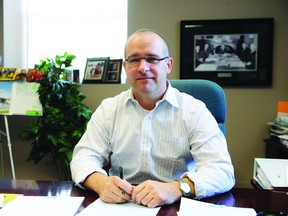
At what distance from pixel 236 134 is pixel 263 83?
0.56 m

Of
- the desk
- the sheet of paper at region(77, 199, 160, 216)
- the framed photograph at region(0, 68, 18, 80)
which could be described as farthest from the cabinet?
the framed photograph at region(0, 68, 18, 80)

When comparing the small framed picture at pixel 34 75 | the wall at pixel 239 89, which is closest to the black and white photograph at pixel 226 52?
the wall at pixel 239 89

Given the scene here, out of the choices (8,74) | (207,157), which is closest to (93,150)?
(207,157)

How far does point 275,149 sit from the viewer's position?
2381 millimetres

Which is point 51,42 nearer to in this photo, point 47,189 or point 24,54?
point 24,54

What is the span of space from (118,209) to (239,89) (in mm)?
2233

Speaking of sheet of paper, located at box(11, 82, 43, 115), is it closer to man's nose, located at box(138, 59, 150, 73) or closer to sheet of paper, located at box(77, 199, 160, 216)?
man's nose, located at box(138, 59, 150, 73)

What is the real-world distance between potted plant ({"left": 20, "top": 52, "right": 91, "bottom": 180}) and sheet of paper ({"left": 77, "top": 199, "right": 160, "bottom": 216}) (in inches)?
67.6

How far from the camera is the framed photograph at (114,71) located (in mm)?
2822

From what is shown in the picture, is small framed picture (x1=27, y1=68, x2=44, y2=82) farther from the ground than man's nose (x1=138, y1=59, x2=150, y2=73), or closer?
closer

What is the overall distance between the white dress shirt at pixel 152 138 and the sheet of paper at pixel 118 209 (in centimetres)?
31

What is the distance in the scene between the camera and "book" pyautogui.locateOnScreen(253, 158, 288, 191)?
1056mm

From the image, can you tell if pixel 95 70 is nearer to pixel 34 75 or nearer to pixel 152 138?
pixel 34 75

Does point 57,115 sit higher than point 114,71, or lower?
lower
